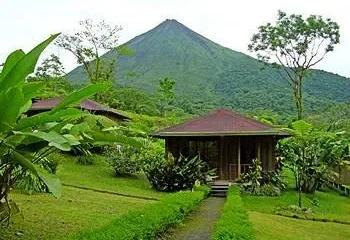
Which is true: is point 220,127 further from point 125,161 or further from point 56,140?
point 56,140

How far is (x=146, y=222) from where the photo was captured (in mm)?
7297

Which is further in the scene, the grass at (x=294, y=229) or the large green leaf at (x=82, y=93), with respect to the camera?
the grass at (x=294, y=229)

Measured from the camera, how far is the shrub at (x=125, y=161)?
1953cm

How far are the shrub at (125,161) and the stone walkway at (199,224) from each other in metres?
5.92

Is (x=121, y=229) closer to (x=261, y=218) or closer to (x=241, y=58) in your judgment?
(x=261, y=218)

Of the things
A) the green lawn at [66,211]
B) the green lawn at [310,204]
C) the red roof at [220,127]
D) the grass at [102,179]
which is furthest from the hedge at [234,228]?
the red roof at [220,127]

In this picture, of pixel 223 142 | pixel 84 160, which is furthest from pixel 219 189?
pixel 84 160

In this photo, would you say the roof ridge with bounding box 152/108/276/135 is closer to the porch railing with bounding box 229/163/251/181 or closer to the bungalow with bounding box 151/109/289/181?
the bungalow with bounding box 151/109/289/181

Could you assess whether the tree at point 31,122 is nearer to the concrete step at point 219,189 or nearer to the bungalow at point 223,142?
the concrete step at point 219,189

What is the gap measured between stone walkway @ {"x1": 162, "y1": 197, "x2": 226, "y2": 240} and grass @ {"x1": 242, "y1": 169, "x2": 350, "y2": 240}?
0.90 meters

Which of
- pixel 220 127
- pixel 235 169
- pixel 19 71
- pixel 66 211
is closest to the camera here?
pixel 19 71

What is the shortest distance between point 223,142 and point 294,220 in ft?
23.5

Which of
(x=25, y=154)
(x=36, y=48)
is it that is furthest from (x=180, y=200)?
(x=36, y=48)

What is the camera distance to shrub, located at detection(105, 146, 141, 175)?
19.5m
